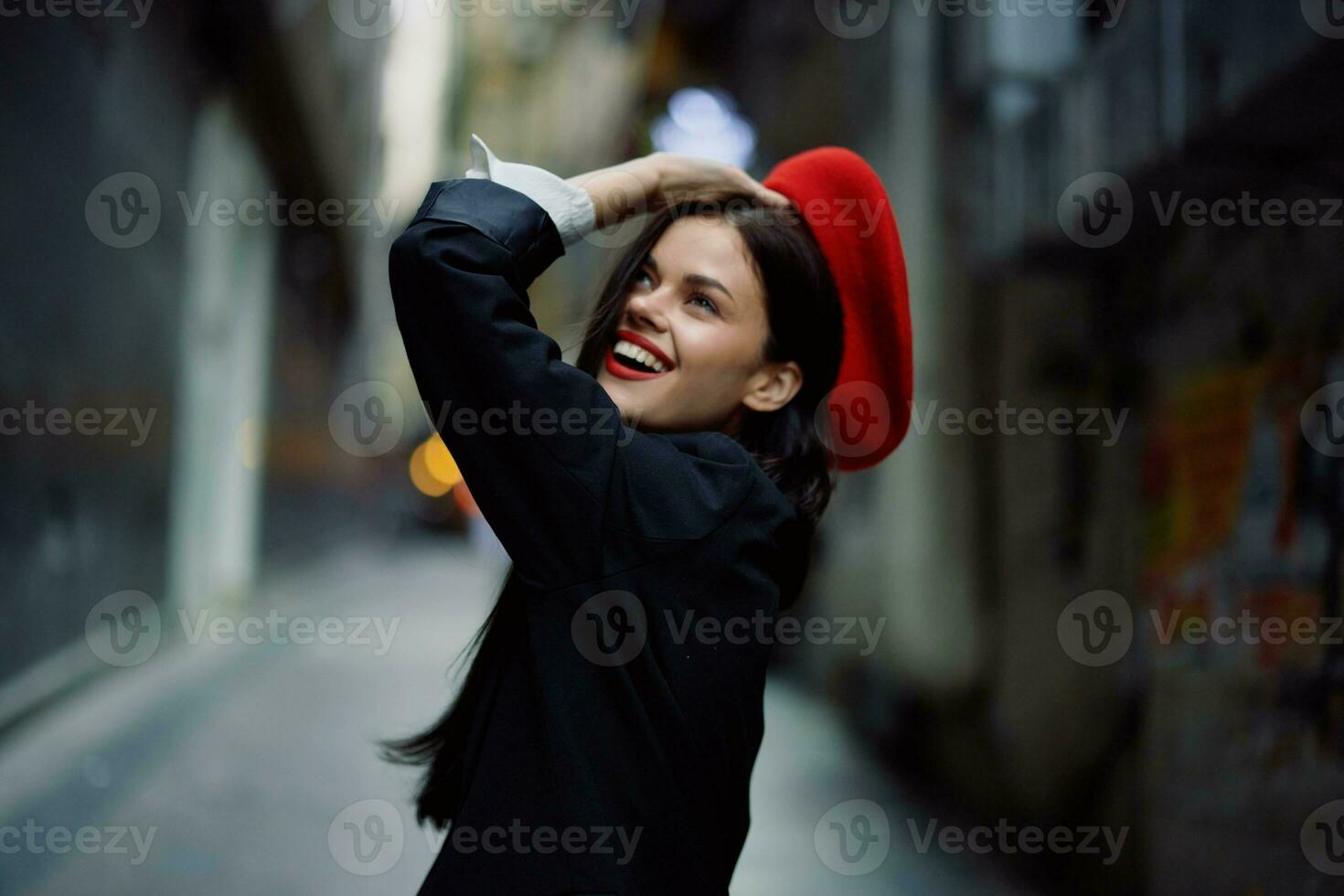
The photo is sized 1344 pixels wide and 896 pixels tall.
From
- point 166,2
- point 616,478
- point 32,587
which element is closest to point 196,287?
point 166,2

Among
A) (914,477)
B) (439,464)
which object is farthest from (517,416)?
(439,464)

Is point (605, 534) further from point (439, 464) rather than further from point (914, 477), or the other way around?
point (439, 464)

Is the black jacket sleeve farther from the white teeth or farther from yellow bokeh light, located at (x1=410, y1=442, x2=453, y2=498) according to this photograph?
yellow bokeh light, located at (x1=410, y1=442, x2=453, y2=498)

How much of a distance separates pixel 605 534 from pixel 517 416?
0.63 feet

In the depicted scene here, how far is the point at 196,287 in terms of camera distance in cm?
706

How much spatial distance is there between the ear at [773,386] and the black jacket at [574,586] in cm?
22

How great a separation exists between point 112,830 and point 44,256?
224 centimetres

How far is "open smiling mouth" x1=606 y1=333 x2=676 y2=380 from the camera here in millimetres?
1587

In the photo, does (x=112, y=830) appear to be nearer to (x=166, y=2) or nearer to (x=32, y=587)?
(x=32, y=587)

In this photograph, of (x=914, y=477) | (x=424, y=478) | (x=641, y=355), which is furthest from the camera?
(x=424, y=478)

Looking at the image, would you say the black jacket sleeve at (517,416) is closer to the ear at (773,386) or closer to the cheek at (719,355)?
the cheek at (719,355)

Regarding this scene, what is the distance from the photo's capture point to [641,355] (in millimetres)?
1596

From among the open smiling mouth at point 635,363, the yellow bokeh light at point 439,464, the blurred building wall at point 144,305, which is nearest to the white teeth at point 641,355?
the open smiling mouth at point 635,363

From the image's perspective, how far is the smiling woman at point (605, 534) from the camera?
1.34 metres
